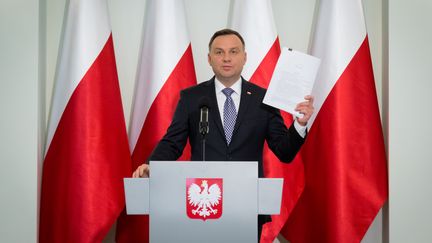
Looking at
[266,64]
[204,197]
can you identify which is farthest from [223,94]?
[266,64]

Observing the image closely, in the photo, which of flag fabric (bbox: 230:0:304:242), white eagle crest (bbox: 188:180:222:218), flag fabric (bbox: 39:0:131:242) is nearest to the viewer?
white eagle crest (bbox: 188:180:222:218)

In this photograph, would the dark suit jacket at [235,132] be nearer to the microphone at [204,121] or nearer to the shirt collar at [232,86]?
the shirt collar at [232,86]

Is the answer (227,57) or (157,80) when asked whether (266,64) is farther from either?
(227,57)

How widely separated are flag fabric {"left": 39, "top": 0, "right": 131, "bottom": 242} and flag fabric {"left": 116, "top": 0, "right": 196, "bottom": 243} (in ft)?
0.45

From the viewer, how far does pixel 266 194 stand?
7.79 feet

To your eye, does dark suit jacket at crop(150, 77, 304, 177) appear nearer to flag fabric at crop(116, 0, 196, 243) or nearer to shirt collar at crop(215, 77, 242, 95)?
shirt collar at crop(215, 77, 242, 95)

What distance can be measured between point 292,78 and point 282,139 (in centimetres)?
35

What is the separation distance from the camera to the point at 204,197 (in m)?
2.33

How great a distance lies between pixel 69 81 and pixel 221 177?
212 centimetres

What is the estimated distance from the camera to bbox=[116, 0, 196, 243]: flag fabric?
13.6 ft
